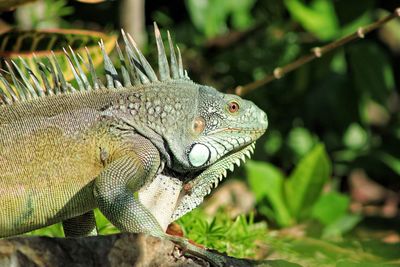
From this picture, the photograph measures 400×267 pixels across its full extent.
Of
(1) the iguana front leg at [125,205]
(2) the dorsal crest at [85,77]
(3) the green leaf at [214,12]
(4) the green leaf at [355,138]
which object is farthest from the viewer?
(4) the green leaf at [355,138]

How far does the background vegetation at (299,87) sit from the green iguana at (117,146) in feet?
6.58

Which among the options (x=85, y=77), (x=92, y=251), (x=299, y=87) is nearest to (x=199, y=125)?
(x=85, y=77)

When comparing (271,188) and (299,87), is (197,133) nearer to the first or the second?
(271,188)

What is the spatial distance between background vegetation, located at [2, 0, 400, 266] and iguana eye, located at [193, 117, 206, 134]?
207cm

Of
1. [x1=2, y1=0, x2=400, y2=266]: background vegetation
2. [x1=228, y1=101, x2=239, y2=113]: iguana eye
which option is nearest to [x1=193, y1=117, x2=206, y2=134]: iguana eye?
[x1=228, y1=101, x2=239, y2=113]: iguana eye

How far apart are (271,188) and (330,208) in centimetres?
52

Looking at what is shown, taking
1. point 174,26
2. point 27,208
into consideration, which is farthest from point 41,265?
point 174,26

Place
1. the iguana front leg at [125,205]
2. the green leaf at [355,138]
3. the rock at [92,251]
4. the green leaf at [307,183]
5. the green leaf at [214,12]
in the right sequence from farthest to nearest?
the green leaf at [355,138]
the green leaf at [214,12]
the green leaf at [307,183]
the iguana front leg at [125,205]
the rock at [92,251]

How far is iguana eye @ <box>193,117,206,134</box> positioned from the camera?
3.67 m

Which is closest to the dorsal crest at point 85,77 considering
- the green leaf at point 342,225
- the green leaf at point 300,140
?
the green leaf at point 342,225

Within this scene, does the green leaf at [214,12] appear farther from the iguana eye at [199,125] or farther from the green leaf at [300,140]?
the iguana eye at [199,125]

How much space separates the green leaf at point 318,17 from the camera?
22.7 ft

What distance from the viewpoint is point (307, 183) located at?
18.7 ft

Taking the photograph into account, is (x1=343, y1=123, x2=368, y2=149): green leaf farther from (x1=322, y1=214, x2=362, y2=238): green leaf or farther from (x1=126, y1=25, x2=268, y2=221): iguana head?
(x1=126, y1=25, x2=268, y2=221): iguana head
